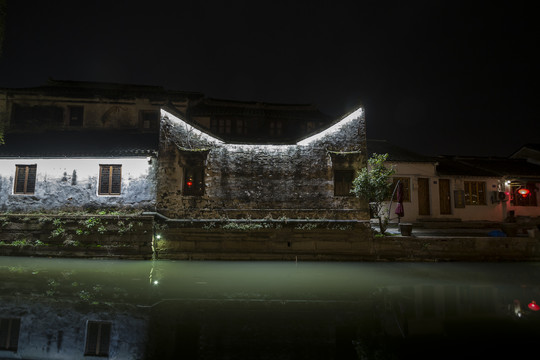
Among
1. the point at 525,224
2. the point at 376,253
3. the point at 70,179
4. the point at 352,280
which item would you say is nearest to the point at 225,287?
the point at 352,280

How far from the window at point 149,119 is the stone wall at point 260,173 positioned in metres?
5.95

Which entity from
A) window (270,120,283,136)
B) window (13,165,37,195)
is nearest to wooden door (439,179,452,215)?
window (270,120,283,136)

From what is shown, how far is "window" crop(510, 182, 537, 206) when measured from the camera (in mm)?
20625

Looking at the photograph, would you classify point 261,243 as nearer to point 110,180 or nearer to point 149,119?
point 110,180

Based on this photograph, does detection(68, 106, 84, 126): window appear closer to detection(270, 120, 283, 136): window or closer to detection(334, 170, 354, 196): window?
detection(270, 120, 283, 136): window

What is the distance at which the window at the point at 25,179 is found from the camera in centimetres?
1466

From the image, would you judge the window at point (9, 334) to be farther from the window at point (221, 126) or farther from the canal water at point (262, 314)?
the window at point (221, 126)

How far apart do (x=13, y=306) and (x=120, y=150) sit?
939 cm

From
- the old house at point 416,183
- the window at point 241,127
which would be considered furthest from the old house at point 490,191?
the window at point 241,127

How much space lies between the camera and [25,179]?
14703 millimetres

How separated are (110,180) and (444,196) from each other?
63.9 ft

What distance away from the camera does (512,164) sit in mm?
23094

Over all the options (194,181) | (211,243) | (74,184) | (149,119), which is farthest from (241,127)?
(74,184)

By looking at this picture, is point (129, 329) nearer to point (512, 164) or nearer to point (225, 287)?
point (225, 287)
